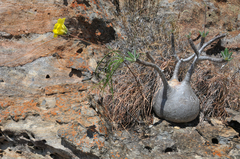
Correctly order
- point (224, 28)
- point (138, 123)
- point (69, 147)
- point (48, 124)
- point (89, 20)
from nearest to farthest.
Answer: point (69, 147), point (48, 124), point (138, 123), point (89, 20), point (224, 28)

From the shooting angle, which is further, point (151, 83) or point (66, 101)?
point (151, 83)

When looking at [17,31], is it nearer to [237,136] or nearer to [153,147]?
[153,147]

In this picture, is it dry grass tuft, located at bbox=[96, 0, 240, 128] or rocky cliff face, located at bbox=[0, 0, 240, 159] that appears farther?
dry grass tuft, located at bbox=[96, 0, 240, 128]

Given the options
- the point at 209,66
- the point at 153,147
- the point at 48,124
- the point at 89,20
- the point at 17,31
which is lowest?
the point at 153,147

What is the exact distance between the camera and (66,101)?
199 cm

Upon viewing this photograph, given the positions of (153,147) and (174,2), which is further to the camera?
(174,2)

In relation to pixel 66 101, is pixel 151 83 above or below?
above

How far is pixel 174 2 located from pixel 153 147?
2.68 meters

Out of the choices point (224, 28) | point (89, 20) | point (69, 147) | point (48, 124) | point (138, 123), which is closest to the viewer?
point (69, 147)

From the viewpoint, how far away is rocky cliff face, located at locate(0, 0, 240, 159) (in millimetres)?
1782

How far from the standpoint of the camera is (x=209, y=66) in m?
2.54

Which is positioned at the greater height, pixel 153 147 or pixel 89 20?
pixel 89 20

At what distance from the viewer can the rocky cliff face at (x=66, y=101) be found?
178 cm

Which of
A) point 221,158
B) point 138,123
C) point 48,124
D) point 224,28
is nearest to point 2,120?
point 48,124
